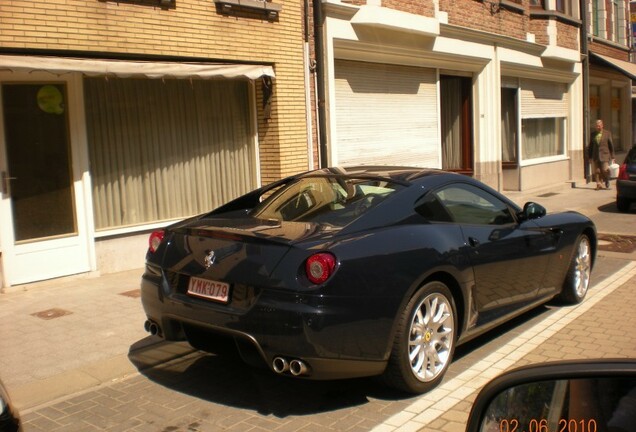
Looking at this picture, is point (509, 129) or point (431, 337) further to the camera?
point (509, 129)

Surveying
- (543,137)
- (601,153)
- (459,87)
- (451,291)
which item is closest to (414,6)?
(459,87)

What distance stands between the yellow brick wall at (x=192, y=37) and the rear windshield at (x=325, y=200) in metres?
3.81

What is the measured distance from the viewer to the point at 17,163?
323 inches

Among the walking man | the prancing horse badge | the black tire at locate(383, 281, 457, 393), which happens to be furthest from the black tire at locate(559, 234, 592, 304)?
the walking man

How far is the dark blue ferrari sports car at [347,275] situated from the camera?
14.1 ft

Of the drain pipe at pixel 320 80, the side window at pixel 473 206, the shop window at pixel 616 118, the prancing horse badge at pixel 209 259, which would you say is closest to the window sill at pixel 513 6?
the drain pipe at pixel 320 80

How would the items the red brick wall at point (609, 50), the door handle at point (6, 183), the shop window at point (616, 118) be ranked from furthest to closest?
1. the shop window at point (616, 118)
2. the red brick wall at point (609, 50)
3. the door handle at point (6, 183)

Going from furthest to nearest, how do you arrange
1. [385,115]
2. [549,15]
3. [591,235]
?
1. [549,15]
2. [385,115]
3. [591,235]

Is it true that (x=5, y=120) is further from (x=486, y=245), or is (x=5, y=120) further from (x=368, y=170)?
(x=486, y=245)

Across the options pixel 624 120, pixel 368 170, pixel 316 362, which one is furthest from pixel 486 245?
pixel 624 120

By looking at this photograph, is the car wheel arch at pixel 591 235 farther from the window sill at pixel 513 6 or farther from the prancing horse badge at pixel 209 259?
the window sill at pixel 513 6

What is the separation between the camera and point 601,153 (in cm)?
1872

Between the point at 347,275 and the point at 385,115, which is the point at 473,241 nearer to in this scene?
the point at 347,275

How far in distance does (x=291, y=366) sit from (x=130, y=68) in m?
5.46
